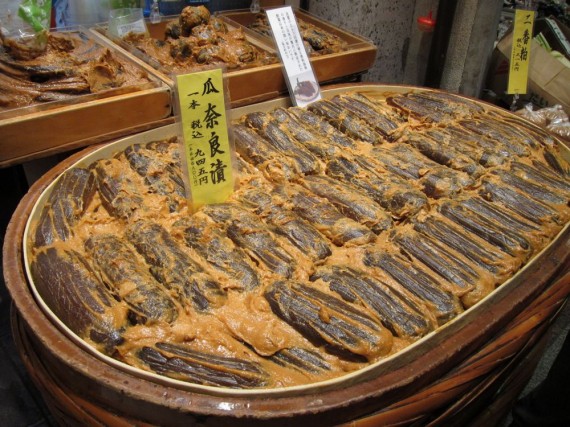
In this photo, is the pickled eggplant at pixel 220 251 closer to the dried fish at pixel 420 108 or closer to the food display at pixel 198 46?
the food display at pixel 198 46

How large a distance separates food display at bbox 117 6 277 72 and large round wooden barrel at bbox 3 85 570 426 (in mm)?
1642

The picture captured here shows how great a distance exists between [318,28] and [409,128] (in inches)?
55.7

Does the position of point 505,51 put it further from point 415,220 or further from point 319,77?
point 415,220

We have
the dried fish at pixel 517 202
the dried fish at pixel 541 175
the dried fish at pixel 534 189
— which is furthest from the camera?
the dried fish at pixel 541 175

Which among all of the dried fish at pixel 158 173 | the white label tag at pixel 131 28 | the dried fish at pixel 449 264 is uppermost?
the white label tag at pixel 131 28

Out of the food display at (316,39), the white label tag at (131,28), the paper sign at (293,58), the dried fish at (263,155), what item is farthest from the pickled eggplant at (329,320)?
the white label tag at (131,28)

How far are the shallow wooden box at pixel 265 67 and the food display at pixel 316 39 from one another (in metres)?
0.06

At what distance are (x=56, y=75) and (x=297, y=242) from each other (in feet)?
5.46

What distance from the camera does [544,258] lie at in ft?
6.40

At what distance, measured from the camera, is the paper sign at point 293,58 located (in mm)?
3039

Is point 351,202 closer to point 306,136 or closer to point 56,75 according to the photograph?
point 306,136

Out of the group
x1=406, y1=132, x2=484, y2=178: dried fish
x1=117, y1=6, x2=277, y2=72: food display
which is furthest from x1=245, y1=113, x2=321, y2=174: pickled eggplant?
x1=406, y1=132, x2=484, y2=178: dried fish

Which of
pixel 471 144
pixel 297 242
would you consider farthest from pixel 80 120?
pixel 471 144

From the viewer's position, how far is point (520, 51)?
3.70 m
